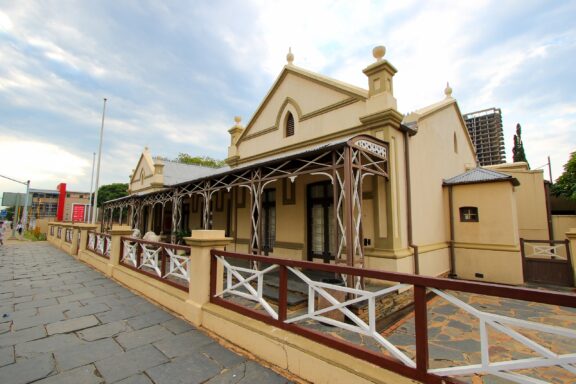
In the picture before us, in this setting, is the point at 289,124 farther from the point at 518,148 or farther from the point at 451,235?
the point at 518,148

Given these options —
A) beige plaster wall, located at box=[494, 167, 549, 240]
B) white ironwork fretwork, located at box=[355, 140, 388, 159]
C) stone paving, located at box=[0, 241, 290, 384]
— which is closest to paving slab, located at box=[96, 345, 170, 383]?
stone paving, located at box=[0, 241, 290, 384]

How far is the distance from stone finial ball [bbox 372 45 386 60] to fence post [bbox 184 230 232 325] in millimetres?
5884

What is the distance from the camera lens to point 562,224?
41.6ft

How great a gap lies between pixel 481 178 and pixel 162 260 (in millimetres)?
9473

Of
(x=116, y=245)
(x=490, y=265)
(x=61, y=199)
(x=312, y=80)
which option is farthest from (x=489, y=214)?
(x=61, y=199)

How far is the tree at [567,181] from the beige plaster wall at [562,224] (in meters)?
3.92

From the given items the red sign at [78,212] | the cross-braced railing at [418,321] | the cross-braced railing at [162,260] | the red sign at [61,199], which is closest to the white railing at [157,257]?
the cross-braced railing at [162,260]

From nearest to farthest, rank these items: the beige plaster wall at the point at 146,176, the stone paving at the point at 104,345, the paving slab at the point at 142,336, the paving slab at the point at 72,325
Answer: the stone paving at the point at 104,345, the paving slab at the point at 142,336, the paving slab at the point at 72,325, the beige plaster wall at the point at 146,176

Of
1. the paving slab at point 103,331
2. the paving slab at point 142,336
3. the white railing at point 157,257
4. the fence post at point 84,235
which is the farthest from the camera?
the fence post at point 84,235

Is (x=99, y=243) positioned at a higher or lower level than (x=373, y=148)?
lower

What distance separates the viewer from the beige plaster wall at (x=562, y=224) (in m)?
12.5

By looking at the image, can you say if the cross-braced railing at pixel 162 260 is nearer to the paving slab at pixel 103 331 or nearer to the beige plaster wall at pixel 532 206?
the paving slab at pixel 103 331

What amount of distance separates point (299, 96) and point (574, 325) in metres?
8.57

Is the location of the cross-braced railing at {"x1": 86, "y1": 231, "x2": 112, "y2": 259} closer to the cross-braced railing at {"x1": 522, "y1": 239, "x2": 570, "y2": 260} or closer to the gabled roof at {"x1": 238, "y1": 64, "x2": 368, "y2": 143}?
the gabled roof at {"x1": 238, "y1": 64, "x2": 368, "y2": 143}
